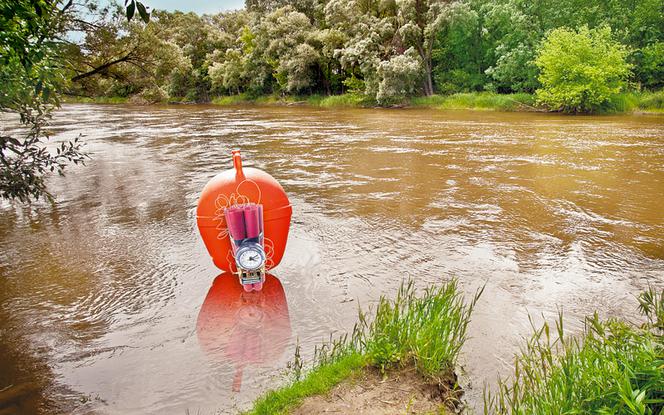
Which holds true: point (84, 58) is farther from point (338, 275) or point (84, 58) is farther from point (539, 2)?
point (539, 2)

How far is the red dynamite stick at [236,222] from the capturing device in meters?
4.86

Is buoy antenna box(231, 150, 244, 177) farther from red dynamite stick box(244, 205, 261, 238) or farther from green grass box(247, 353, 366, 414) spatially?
green grass box(247, 353, 366, 414)

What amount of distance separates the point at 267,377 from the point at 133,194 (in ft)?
25.4

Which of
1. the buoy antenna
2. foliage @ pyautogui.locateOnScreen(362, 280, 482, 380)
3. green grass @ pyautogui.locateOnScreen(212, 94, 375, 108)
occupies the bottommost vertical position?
foliage @ pyautogui.locateOnScreen(362, 280, 482, 380)

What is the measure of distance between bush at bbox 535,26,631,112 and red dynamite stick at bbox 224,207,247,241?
26661 mm

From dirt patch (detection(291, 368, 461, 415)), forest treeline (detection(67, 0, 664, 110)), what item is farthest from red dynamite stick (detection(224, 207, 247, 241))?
forest treeline (detection(67, 0, 664, 110))

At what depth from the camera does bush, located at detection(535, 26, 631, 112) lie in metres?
26.3

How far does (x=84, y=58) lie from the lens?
1499cm

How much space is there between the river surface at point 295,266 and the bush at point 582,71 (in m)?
15.1

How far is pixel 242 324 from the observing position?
181 inches

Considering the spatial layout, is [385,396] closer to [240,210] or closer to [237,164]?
[240,210]

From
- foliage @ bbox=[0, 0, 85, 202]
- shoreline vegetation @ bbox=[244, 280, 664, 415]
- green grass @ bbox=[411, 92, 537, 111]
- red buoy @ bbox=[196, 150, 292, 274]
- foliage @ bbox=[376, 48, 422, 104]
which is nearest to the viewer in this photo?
shoreline vegetation @ bbox=[244, 280, 664, 415]

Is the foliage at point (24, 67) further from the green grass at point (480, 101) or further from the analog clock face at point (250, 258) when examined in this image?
the green grass at point (480, 101)

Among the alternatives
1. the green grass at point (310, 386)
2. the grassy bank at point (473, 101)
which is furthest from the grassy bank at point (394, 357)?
the grassy bank at point (473, 101)
